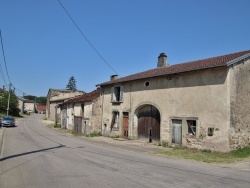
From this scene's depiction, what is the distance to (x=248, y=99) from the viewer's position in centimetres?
1537

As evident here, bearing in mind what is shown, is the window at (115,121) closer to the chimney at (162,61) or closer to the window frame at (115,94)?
the window frame at (115,94)

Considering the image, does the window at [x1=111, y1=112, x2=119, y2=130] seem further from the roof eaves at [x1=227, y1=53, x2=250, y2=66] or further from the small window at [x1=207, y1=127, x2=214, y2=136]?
the roof eaves at [x1=227, y1=53, x2=250, y2=66]

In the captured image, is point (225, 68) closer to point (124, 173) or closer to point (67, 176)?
point (124, 173)

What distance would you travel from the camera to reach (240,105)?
48.3ft

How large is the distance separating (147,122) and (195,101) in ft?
17.9

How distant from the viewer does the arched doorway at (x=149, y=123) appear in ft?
62.6

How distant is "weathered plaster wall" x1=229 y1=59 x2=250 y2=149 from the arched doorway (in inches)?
234

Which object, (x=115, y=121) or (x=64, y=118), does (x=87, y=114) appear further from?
(x=64, y=118)

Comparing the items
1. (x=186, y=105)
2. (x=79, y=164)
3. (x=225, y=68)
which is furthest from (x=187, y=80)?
(x=79, y=164)

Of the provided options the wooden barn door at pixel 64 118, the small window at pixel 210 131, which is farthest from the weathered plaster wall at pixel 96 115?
the small window at pixel 210 131

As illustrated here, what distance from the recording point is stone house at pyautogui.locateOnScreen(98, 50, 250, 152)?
14.2 meters

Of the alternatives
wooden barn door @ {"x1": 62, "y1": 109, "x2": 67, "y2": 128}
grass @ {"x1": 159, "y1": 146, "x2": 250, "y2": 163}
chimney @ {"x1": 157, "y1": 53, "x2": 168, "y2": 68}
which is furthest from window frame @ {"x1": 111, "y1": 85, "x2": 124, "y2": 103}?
wooden barn door @ {"x1": 62, "y1": 109, "x2": 67, "y2": 128}

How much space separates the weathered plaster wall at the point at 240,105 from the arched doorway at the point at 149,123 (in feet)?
19.5

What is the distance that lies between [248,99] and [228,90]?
2295 millimetres
